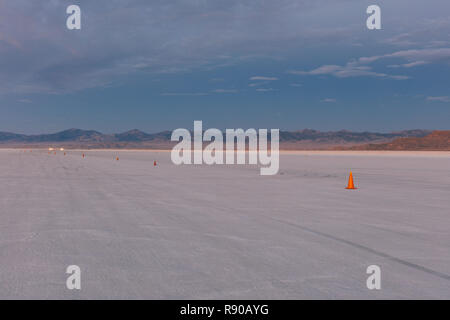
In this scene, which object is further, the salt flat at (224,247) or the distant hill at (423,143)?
the distant hill at (423,143)

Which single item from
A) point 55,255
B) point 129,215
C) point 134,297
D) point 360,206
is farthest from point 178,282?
point 360,206

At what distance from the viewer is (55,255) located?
6715 millimetres

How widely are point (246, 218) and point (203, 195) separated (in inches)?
201

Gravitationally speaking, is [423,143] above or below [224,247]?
above

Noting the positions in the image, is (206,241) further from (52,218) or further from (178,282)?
(52,218)

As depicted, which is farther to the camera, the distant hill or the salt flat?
the distant hill

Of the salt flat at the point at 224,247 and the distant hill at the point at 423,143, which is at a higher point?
the distant hill at the point at 423,143

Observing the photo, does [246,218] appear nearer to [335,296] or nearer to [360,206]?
[360,206]

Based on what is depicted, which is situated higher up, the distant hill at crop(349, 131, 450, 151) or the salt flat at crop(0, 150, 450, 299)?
the distant hill at crop(349, 131, 450, 151)

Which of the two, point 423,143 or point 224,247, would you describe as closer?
point 224,247

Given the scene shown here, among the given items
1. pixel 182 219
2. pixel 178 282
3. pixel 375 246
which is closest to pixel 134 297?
pixel 178 282

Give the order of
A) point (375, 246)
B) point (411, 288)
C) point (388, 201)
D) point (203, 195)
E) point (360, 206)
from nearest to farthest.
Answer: point (411, 288)
point (375, 246)
point (360, 206)
point (388, 201)
point (203, 195)

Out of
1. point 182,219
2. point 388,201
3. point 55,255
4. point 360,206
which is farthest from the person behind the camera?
point 388,201

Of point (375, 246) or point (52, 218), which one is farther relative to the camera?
point (52, 218)
